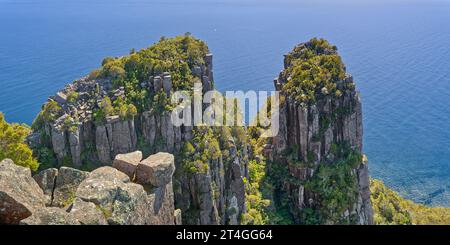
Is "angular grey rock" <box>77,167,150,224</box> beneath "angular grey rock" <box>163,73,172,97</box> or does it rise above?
beneath

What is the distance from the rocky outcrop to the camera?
2147 centimetres

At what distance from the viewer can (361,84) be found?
140 meters

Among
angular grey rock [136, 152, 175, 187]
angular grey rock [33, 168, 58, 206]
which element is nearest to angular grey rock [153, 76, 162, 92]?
angular grey rock [136, 152, 175, 187]

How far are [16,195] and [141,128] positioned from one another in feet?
83.5

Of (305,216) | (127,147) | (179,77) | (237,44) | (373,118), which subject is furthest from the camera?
(237,44)

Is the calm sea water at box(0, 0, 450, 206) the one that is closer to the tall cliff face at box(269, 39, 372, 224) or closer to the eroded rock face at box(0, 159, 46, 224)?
the tall cliff face at box(269, 39, 372, 224)

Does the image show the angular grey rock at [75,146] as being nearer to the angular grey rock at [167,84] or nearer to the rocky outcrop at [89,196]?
the angular grey rock at [167,84]

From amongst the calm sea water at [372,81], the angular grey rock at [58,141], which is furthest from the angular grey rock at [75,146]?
the calm sea water at [372,81]

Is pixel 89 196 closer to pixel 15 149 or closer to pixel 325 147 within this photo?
pixel 15 149

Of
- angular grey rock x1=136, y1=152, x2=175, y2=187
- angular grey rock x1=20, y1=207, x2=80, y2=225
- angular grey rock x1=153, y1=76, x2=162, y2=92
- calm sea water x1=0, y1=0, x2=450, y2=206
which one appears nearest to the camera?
angular grey rock x1=20, y1=207, x2=80, y2=225

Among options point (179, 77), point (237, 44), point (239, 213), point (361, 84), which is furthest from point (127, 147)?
point (237, 44)

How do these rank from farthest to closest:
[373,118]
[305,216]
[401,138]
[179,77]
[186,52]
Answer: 1. [373,118]
2. [401,138]
3. [305,216]
4. [186,52]
5. [179,77]
